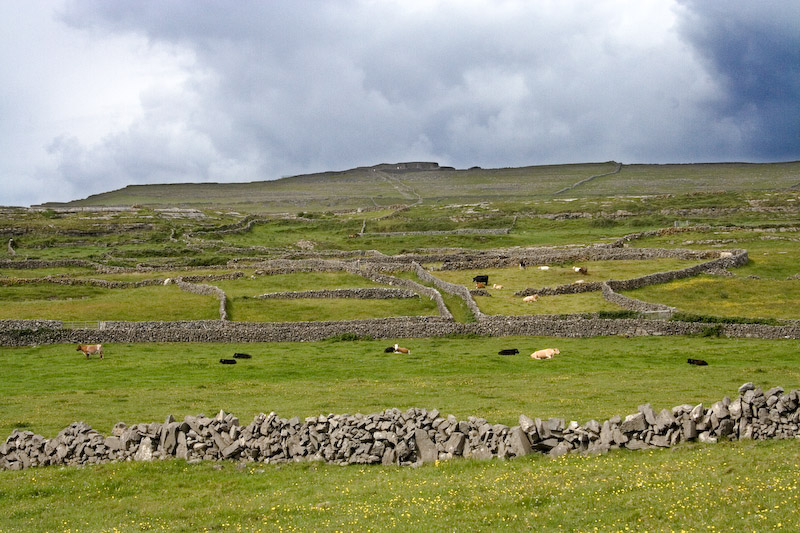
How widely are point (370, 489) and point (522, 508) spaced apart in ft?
13.0

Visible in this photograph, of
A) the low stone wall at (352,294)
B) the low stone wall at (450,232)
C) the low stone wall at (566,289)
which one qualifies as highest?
the low stone wall at (450,232)

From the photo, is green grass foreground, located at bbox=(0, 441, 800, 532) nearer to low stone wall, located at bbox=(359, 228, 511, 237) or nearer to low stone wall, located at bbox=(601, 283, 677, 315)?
low stone wall, located at bbox=(601, 283, 677, 315)

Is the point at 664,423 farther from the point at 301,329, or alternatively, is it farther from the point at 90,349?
the point at 90,349

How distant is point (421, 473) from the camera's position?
19188 mm

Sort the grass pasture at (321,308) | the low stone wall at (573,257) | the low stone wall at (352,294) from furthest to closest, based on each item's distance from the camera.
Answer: the low stone wall at (573,257)
the low stone wall at (352,294)
the grass pasture at (321,308)

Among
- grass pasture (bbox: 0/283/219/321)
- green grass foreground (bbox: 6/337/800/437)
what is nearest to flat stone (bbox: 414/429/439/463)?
green grass foreground (bbox: 6/337/800/437)

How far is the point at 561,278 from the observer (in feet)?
217

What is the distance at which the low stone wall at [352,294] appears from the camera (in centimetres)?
6444

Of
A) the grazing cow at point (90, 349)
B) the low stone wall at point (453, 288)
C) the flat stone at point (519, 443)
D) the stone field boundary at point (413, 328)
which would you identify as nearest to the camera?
the flat stone at point (519, 443)

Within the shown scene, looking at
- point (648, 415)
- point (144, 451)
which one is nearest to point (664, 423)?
point (648, 415)

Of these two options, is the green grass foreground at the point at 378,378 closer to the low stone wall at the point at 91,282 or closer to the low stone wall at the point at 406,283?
the low stone wall at the point at 406,283

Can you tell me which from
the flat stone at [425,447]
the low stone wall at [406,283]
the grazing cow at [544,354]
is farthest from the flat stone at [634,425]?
the low stone wall at [406,283]

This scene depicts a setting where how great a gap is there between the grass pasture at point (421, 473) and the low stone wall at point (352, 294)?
24351mm

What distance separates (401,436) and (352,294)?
44696 millimetres
